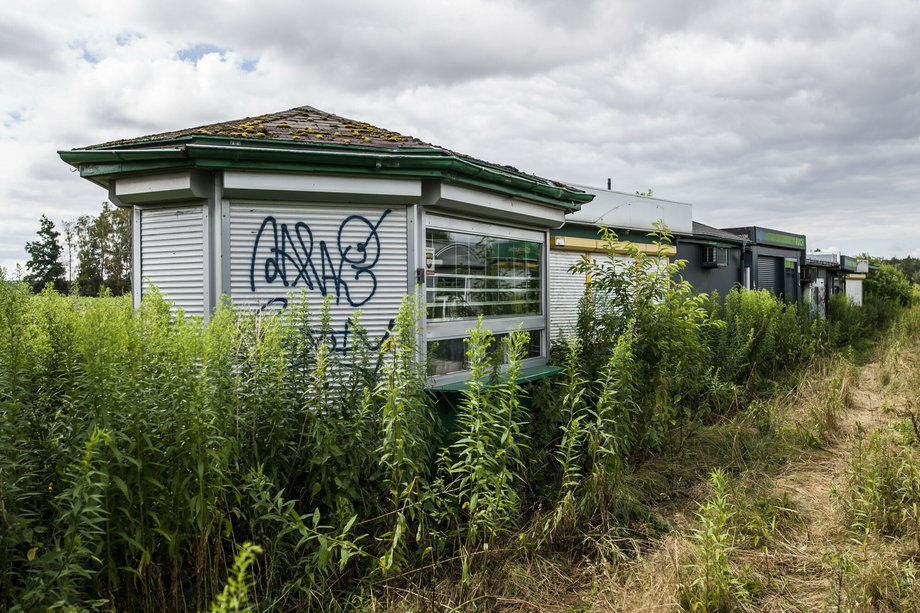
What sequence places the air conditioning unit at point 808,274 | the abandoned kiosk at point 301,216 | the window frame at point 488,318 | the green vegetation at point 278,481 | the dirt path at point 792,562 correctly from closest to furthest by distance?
1. the green vegetation at point 278,481
2. the dirt path at point 792,562
3. the abandoned kiosk at point 301,216
4. the window frame at point 488,318
5. the air conditioning unit at point 808,274

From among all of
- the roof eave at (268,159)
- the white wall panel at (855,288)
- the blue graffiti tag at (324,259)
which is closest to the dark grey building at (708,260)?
the roof eave at (268,159)

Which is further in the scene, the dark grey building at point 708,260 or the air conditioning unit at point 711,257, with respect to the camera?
the air conditioning unit at point 711,257

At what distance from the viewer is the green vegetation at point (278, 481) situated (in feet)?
9.14

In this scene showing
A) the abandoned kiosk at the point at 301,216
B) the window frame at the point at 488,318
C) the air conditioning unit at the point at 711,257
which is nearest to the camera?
the abandoned kiosk at the point at 301,216

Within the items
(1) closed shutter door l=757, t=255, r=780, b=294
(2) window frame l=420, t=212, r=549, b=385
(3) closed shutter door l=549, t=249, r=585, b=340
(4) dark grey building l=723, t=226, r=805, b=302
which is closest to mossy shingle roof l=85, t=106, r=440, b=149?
(2) window frame l=420, t=212, r=549, b=385

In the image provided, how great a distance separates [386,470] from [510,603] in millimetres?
1228

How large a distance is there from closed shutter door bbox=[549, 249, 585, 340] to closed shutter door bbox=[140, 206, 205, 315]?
230 inches

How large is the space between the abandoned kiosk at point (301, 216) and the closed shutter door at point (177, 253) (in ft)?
0.04

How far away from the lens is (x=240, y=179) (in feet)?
16.2

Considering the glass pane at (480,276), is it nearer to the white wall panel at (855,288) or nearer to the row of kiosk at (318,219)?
the row of kiosk at (318,219)

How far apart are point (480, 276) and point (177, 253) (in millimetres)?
3004

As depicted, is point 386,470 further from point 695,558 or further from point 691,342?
point 691,342

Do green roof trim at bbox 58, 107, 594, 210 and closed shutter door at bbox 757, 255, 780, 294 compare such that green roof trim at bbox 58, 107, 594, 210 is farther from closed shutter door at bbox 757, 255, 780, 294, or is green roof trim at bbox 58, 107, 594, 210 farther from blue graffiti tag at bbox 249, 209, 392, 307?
closed shutter door at bbox 757, 255, 780, 294

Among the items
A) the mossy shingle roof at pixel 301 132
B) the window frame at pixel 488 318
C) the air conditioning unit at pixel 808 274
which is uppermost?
the mossy shingle roof at pixel 301 132
